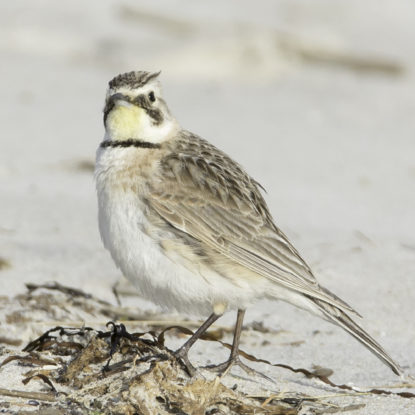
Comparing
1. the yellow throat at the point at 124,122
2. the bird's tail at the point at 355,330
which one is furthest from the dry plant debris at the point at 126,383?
the yellow throat at the point at 124,122

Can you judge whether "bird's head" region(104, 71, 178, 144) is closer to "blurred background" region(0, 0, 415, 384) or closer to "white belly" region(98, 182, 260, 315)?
"white belly" region(98, 182, 260, 315)

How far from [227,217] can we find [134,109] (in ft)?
2.51

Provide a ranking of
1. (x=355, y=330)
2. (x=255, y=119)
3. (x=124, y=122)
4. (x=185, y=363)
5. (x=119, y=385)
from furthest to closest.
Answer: (x=255, y=119) → (x=124, y=122) → (x=355, y=330) → (x=185, y=363) → (x=119, y=385)

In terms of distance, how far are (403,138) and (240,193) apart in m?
5.94

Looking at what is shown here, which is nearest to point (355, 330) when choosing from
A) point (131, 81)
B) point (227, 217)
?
point (227, 217)

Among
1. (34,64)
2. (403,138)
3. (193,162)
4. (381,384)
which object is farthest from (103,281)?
(34,64)

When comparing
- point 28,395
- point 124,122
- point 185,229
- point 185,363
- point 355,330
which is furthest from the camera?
point 124,122

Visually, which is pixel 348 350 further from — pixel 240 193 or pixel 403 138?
pixel 403 138

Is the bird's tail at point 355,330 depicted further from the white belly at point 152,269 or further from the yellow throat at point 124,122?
the yellow throat at point 124,122

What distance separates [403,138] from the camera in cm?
1113

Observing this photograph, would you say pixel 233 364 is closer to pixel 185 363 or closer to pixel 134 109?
pixel 185 363

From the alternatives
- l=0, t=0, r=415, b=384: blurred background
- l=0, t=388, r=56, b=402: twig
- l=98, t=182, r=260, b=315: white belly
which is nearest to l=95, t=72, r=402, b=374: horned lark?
l=98, t=182, r=260, b=315: white belly

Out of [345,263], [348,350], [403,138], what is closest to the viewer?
[348,350]

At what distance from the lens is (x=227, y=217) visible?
5.44 meters
